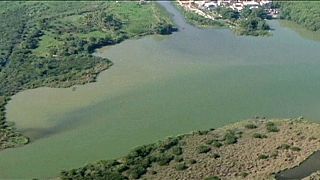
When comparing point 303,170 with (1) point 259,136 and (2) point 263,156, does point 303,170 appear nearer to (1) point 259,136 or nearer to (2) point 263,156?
(2) point 263,156

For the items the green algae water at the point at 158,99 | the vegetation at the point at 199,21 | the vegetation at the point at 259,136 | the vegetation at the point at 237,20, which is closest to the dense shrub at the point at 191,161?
the green algae water at the point at 158,99

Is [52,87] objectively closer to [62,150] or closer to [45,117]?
[45,117]

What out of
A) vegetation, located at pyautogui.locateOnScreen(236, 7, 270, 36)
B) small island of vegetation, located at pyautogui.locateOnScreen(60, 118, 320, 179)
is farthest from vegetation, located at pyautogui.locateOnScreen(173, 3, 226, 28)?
small island of vegetation, located at pyautogui.locateOnScreen(60, 118, 320, 179)

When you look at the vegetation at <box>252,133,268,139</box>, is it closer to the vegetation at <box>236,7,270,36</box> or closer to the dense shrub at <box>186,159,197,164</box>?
the dense shrub at <box>186,159,197,164</box>

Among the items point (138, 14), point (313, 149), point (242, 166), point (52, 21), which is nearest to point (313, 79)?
point (313, 149)

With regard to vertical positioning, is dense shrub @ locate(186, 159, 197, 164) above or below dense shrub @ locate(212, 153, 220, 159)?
below

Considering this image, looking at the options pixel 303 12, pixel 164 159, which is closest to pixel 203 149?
pixel 164 159

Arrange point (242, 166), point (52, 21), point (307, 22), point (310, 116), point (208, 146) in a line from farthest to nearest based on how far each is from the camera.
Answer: point (52, 21) → point (307, 22) → point (310, 116) → point (208, 146) → point (242, 166)
